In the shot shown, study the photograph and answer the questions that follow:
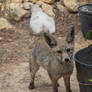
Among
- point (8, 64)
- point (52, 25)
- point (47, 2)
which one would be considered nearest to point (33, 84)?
point (8, 64)

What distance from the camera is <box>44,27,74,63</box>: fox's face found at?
4.07 meters

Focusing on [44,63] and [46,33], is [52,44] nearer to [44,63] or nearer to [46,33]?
[46,33]

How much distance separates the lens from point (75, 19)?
8.99 m

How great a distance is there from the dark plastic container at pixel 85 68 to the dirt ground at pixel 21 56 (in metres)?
1.14

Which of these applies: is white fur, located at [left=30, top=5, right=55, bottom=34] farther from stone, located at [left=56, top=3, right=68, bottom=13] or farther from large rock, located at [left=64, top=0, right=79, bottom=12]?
large rock, located at [left=64, top=0, right=79, bottom=12]

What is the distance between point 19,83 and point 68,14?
4339mm

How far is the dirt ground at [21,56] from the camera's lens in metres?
5.52

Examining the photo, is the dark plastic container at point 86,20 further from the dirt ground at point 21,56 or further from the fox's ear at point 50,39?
the fox's ear at point 50,39

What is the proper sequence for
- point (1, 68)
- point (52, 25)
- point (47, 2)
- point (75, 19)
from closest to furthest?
1. point (1, 68)
2. point (52, 25)
3. point (75, 19)
4. point (47, 2)

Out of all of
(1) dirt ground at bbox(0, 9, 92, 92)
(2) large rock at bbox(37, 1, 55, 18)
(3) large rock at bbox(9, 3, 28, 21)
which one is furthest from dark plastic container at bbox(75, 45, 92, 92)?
(3) large rock at bbox(9, 3, 28, 21)

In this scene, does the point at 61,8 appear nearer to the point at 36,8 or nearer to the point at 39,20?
the point at 36,8

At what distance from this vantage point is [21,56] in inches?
270

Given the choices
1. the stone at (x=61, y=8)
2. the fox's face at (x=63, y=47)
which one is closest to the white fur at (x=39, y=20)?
the stone at (x=61, y=8)

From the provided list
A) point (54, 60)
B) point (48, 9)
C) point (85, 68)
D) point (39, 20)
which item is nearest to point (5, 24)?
point (39, 20)
